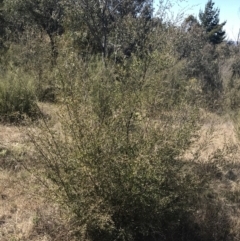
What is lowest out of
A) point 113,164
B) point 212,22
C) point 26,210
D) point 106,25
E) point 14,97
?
point 26,210

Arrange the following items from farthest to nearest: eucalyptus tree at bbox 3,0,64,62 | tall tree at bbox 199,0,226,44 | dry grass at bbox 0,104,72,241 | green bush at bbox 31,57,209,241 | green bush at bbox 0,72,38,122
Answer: tall tree at bbox 199,0,226,44, eucalyptus tree at bbox 3,0,64,62, green bush at bbox 0,72,38,122, dry grass at bbox 0,104,72,241, green bush at bbox 31,57,209,241

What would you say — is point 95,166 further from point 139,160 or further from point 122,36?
point 122,36

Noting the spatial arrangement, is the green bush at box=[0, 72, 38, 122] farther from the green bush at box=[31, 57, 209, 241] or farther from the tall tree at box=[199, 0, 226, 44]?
the tall tree at box=[199, 0, 226, 44]

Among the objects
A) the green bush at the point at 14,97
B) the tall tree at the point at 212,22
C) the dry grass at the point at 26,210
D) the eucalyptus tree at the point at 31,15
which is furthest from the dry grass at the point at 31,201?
the tall tree at the point at 212,22

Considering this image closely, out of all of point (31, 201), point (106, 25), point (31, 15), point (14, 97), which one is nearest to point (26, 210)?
point (31, 201)

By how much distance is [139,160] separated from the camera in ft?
9.93

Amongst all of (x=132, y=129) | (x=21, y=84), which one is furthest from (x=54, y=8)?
(x=132, y=129)

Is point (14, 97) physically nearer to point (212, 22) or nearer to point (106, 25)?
point (106, 25)

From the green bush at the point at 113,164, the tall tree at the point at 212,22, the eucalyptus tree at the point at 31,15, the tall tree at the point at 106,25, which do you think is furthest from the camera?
the tall tree at the point at 212,22

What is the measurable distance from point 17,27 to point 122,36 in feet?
20.7

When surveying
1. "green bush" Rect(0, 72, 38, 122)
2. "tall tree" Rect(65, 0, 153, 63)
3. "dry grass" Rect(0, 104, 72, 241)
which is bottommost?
"dry grass" Rect(0, 104, 72, 241)

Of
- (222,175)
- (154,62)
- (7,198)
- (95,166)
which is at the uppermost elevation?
(154,62)

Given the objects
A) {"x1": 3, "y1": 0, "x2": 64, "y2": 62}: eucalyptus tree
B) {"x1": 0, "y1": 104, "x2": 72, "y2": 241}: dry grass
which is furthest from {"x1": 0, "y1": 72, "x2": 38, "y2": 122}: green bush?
{"x1": 3, "y1": 0, "x2": 64, "y2": 62}: eucalyptus tree

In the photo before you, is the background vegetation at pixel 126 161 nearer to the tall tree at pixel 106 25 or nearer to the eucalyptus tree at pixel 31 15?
the tall tree at pixel 106 25
